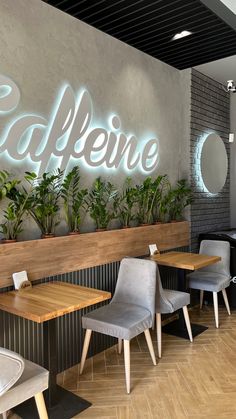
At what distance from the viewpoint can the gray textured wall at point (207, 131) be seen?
15.8 feet

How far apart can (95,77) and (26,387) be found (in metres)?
2.81

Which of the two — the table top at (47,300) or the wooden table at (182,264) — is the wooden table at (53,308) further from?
the wooden table at (182,264)

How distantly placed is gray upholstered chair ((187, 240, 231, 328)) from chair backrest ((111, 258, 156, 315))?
1.25m

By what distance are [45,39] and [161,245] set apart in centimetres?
255

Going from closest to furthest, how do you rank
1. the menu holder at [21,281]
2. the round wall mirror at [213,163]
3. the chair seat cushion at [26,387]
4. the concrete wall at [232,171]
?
the chair seat cushion at [26,387]
the menu holder at [21,281]
the round wall mirror at [213,163]
the concrete wall at [232,171]

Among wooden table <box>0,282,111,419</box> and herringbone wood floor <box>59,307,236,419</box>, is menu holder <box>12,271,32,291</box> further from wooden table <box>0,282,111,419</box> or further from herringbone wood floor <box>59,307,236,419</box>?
herringbone wood floor <box>59,307,236,419</box>

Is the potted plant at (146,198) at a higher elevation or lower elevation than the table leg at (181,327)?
higher

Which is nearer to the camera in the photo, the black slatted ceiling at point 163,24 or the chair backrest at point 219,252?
the black slatted ceiling at point 163,24

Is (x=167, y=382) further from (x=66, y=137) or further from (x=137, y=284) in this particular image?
(x=66, y=137)

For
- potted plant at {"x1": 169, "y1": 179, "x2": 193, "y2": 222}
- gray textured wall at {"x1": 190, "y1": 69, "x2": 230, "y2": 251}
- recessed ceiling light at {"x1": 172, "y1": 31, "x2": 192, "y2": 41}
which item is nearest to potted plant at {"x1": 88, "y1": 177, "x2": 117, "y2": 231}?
potted plant at {"x1": 169, "y1": 179, "x2": 193, "y2": 222}

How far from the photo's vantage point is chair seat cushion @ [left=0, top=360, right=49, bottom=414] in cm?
174

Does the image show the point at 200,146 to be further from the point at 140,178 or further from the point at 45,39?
the point at 45,39

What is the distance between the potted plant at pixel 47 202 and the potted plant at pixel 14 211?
4.6 inches

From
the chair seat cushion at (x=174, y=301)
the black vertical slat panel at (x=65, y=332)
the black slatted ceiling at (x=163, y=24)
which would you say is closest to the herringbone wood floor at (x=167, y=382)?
the black vertical slat panel at (x=65, y=332)
